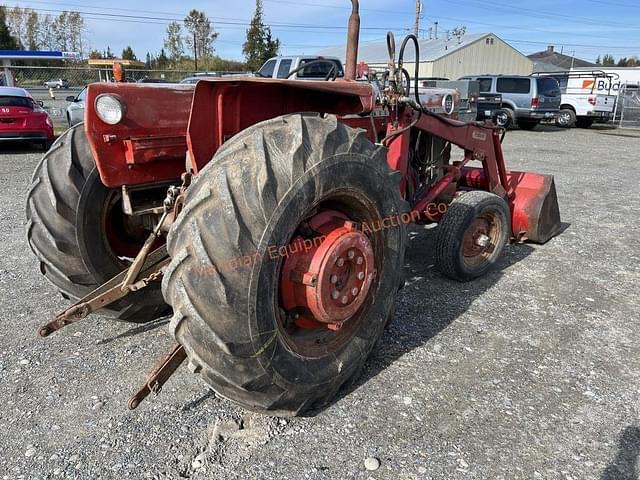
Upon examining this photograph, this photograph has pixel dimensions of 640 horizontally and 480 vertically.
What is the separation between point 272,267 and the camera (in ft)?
7.51

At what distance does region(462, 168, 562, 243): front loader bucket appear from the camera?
212 inches

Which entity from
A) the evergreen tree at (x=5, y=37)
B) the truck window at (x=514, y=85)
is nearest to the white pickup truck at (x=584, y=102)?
the truck window at (x=514, y=85)

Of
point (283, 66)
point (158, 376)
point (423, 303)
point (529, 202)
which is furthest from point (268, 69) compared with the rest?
point (158, 376)

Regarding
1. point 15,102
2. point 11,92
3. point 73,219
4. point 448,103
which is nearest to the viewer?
point 73,219

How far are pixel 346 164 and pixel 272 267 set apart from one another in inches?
26.1

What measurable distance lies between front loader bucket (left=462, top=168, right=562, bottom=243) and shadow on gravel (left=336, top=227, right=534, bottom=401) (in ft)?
0.75

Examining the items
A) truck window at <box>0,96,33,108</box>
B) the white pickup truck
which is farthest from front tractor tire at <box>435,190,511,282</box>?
the white pickup truck

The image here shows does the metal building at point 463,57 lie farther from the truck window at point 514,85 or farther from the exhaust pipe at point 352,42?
the exhaust pipe at point 352,42

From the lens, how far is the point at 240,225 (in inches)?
84.4

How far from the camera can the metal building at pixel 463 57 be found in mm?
41312

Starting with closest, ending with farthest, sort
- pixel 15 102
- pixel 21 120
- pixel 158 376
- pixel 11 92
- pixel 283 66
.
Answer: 1. pixel 158 376
2. pixel 21 120
3. pixel 15 102
4. pixel 11 92
5. pixel 283 66

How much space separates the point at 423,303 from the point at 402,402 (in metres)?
1.33

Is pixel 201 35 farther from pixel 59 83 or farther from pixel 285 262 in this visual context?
pixel 285 262

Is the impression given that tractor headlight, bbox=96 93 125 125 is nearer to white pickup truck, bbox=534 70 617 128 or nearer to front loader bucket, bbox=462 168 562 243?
front loader bucket, bbox=462 168 562 243
